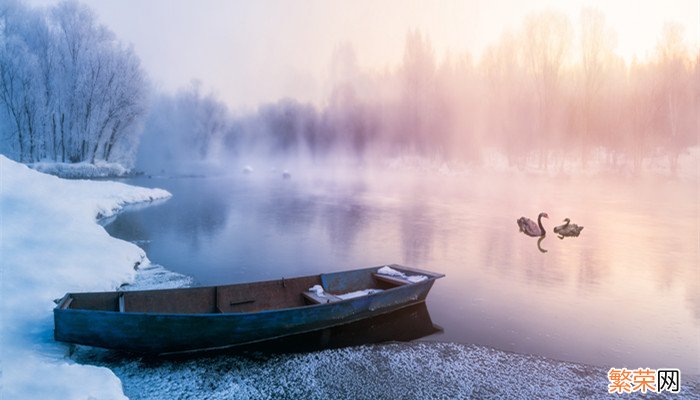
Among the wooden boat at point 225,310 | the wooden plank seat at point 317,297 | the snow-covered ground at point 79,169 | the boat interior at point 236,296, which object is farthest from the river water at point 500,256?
the snow-covered ground at point 79,169

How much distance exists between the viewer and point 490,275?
15656mm

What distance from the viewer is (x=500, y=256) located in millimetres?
18672

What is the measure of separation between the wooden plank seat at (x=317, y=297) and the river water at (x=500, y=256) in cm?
297

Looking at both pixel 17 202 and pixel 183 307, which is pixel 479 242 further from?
pixel 17 202

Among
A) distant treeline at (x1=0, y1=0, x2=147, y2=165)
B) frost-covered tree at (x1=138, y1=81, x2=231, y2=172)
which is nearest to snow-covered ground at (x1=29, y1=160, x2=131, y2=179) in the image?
distant treeline at (x1=0, y1=0, x2=147, y2=165)

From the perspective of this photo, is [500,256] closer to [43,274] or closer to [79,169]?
[43,274]

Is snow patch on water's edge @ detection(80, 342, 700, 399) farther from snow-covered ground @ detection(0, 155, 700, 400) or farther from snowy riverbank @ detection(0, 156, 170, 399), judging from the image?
snowy riverbank @ detection(0, 156, 170, 399)

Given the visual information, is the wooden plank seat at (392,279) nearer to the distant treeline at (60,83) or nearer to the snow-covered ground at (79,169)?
the snow-covered ground at (79,169)

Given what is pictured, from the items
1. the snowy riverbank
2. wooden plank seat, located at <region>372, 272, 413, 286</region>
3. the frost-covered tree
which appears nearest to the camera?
the snowy riverbank

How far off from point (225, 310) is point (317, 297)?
A: 91.2 inches

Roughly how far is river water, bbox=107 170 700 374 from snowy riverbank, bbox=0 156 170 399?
9.23 feet

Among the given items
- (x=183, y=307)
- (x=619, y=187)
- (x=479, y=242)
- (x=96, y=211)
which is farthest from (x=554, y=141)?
(x=183, y=307)

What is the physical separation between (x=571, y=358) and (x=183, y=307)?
9.02m

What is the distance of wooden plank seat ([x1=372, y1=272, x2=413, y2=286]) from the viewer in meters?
11.7
